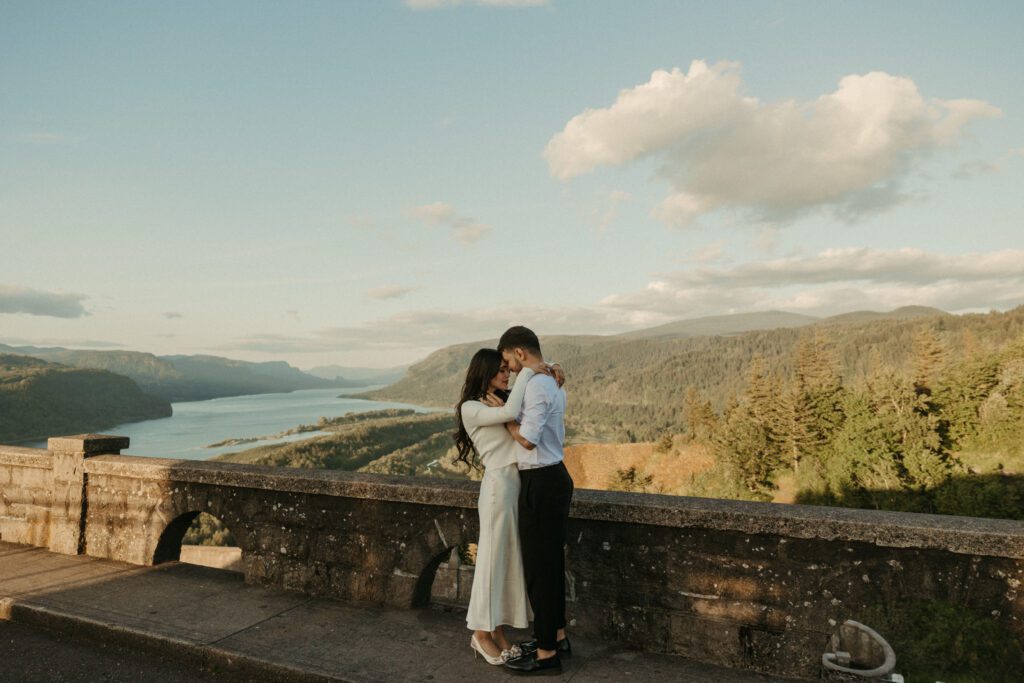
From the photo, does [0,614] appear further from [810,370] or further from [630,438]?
[630,438]

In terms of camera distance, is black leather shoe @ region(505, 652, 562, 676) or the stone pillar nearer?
black leather shoe @ region(505, 652, 562, 676)

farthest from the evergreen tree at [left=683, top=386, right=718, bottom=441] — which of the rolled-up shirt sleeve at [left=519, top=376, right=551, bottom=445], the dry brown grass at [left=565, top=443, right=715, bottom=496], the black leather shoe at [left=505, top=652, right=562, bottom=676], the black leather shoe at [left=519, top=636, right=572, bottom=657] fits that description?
the rolled-up shirt sleeve at [left=519, top=376, right=551, bottom=445]

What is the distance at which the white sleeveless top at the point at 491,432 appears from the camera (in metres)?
3.27

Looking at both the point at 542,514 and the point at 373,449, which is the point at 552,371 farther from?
the point at 373,449

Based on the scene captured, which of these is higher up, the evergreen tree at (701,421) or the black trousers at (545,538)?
the black trousers at (545,538)

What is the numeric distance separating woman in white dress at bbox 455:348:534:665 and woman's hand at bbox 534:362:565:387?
0.06m

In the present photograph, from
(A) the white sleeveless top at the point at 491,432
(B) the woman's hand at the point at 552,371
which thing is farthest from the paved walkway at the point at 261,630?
(B) the woman's hand at the point at 552,371

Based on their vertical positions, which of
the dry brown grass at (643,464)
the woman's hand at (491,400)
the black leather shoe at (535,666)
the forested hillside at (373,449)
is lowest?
the forested hillside at (373,449)

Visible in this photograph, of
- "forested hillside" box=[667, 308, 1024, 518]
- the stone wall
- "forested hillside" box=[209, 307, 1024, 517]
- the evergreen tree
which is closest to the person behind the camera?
the stone wall

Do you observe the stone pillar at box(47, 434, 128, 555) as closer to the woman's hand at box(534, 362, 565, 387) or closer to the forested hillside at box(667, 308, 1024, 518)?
the woman's hand at box(534, 362, 565, 387)

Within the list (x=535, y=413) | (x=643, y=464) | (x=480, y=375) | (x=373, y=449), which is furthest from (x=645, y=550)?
(x=373, y=449)

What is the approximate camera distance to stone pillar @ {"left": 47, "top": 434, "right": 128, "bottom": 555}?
5.42 m

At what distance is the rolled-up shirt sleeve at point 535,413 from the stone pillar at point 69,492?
457 centimetres

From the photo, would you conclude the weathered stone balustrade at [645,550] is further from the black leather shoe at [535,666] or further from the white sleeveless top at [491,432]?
the white sleeveless top at [491,432]
